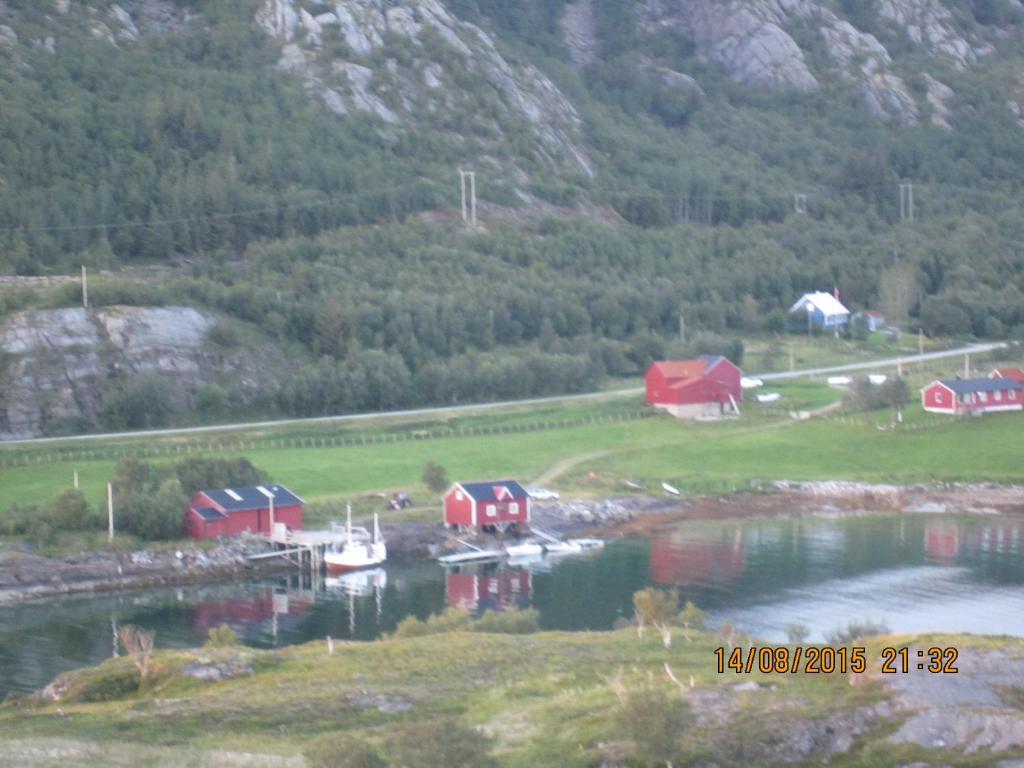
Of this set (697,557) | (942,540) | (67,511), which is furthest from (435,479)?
(942,540)

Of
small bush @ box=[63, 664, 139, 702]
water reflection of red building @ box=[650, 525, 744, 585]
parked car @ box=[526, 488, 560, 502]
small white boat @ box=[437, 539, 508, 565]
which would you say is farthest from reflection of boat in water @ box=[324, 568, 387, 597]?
small bush @ box=[63, 664, 139, 702]

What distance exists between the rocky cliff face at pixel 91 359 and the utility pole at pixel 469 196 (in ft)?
57.9

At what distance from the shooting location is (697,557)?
1355 inches

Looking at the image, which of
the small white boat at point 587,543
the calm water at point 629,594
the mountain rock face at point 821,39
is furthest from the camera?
the mountain rock face at point 821,39

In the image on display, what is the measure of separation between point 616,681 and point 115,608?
14.3 metres

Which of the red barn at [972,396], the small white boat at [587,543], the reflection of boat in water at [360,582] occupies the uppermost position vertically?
the red barn at [972,396]

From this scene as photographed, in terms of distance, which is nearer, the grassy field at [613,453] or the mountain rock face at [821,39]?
the grassy field at [613,453]

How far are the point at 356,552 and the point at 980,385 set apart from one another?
20.3 m

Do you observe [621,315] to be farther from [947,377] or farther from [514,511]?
[514,511]

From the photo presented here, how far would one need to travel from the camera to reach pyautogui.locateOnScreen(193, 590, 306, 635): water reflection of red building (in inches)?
1166

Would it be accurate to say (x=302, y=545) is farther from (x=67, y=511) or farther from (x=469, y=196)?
(x=469, y=196)

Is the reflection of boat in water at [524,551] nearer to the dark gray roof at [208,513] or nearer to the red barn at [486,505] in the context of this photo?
the red barn at [486,505]

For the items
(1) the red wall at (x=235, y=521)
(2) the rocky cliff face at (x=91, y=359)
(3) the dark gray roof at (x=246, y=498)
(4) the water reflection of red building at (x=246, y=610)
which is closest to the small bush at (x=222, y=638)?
(4) the water reflection of red building at (x=246, y=610)

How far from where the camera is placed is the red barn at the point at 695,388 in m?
46.7
